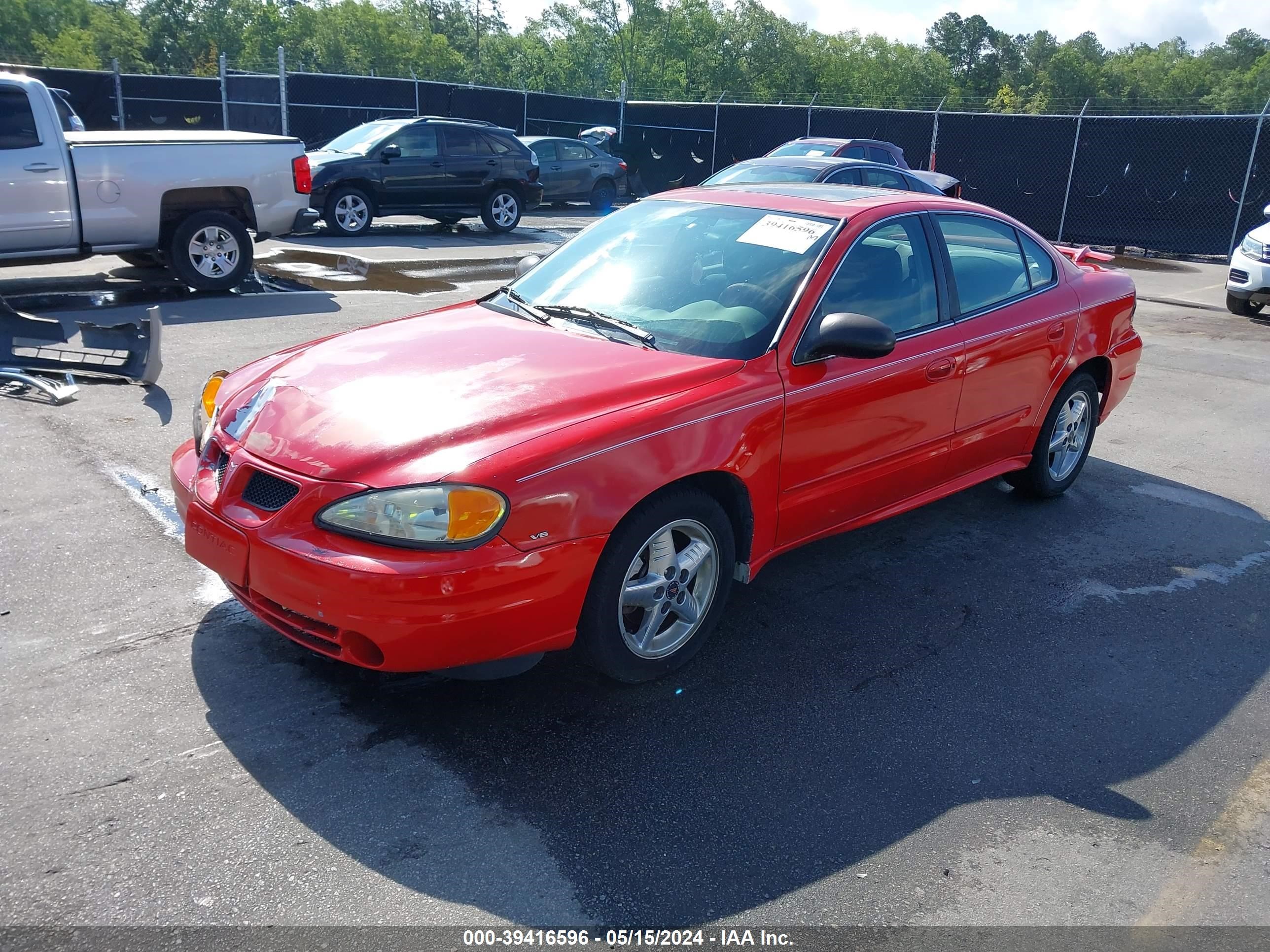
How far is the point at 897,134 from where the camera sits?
71.2 ft

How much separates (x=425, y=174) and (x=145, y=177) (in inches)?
255

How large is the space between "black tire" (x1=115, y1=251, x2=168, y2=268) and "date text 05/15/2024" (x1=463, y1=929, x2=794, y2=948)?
30.7 ft

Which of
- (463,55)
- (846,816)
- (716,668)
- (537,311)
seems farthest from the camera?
(463,55)

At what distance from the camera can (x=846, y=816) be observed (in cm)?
304

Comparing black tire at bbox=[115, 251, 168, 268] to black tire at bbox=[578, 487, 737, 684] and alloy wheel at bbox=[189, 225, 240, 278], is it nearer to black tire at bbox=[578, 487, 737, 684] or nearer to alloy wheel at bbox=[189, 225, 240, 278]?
alloy wheel at bbox=[189, 225, 240, 278]

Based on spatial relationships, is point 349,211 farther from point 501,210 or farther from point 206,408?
point 206,408

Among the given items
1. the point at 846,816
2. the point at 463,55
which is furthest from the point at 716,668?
the point at 463,55

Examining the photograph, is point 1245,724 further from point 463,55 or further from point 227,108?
point 463,55

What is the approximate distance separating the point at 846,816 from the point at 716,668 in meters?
0.91

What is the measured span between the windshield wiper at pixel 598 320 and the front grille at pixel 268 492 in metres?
1.42

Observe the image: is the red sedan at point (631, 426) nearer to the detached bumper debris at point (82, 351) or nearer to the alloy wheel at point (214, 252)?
the detached bumper debris at point (82, 351)

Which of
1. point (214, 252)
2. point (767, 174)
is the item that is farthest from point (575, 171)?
point (214, 252)

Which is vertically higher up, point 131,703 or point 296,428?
point 296,428

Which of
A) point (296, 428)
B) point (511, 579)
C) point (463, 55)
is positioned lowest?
point (511, 579)
